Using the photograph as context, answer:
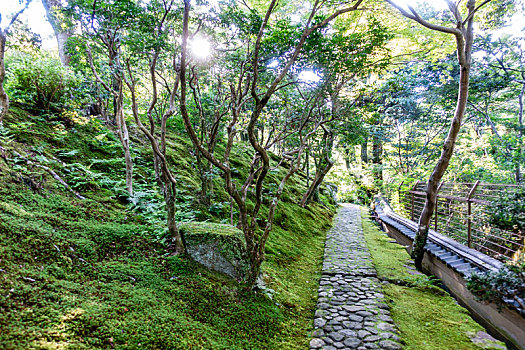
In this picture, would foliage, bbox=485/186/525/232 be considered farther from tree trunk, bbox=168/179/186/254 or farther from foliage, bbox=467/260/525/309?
tree trunk, bbox=168/179/186/254

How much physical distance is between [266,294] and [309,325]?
33.0 inches

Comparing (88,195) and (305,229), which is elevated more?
(88,195)

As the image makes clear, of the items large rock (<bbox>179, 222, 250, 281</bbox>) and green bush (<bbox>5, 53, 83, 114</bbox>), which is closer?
large rock (<bbox>179, 222, 250, 281</bbox>)

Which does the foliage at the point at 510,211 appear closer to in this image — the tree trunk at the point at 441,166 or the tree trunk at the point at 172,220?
the tree trunk at the point at 441,166

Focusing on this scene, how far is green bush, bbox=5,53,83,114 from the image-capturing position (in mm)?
6602

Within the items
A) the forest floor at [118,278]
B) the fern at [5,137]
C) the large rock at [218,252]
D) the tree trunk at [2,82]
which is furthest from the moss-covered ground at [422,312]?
the fern at [5,137]

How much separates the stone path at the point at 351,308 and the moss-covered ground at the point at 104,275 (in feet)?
0.92

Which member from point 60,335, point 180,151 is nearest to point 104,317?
point 60,335

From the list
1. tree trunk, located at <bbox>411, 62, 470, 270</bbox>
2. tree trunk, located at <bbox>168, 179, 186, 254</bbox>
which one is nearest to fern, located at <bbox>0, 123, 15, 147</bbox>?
tree trunk, located at <bbox>168, 179, 186, 254</bbox>

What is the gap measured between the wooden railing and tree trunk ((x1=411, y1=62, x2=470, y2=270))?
69 cm

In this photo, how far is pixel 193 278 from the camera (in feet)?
13.2

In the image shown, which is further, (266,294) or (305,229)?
(305,229)

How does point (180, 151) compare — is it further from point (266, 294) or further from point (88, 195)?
point (266, 294)

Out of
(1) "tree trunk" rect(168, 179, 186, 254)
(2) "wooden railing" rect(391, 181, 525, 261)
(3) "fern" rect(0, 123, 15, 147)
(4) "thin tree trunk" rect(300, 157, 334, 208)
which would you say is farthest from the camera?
(4) "thin tree trunk" rect(300, 157, 334, 208)
